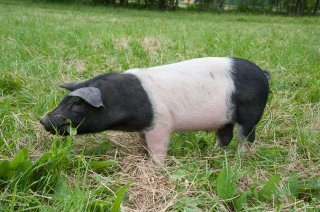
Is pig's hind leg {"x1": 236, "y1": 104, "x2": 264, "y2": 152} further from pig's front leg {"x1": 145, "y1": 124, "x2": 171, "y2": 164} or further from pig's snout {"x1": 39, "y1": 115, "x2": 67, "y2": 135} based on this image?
pig's snout {"x1": 39, "y1": 115, "x2": 67, "y2": 135}

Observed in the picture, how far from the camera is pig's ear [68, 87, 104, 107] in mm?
3008

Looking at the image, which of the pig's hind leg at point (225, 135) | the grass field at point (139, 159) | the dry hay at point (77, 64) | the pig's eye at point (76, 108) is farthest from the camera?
the dry hay at point (77, 64)

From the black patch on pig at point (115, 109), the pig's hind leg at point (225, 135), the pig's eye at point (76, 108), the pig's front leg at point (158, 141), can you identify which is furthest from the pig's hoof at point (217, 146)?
the pig's eye at point (76, 108)

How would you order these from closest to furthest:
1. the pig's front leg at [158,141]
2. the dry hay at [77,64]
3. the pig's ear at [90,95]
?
the pig's ear at [90,95] → the pig's front leg at [158,141] → the dry hay at [77,64]

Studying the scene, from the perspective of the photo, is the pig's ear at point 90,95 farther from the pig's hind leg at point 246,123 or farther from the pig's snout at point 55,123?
the pig's hind leg at point 246,123

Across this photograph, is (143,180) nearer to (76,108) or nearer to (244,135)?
(76,108)

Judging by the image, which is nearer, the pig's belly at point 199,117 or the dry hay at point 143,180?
the dry hay at point 143,180

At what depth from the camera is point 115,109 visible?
10.5 ft

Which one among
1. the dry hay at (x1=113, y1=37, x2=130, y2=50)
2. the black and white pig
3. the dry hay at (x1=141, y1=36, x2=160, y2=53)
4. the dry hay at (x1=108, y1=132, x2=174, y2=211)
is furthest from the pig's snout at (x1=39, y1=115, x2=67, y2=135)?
the dry hay at (x1=113, y1=37, x2=130, y2=50)

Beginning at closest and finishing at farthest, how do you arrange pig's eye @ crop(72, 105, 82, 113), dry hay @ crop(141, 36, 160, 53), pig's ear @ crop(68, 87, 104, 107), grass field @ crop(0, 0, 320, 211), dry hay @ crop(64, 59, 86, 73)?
grass field @ crop(0, 0, 320, 211), pig's ear @ crop(68, 87, 104, 107), pig's eye @ crop(72, 105, 82, 113), dry hay @ crop(64, 59, 86, 73), dry hay @ crop(141, 36, 160, 53)

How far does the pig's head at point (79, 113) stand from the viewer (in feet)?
9.97

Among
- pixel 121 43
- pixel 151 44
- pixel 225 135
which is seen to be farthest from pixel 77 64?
pixel 225 135

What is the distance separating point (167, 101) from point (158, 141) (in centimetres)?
32

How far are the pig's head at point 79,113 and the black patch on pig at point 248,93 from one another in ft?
3.66
